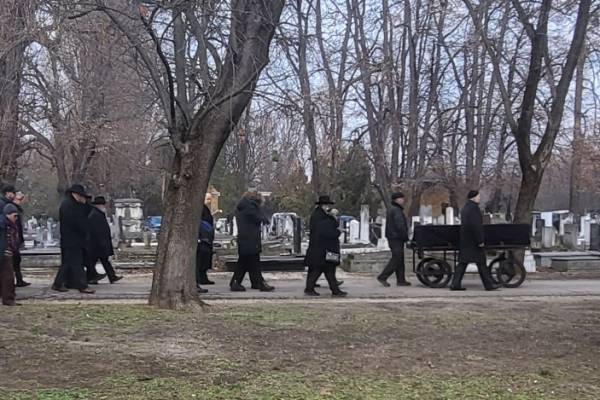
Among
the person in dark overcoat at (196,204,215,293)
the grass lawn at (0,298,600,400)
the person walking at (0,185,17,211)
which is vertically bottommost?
the grass lawn at (0,298,600,400)

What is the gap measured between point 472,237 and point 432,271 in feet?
4.96

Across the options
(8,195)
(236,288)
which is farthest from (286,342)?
(8,195)

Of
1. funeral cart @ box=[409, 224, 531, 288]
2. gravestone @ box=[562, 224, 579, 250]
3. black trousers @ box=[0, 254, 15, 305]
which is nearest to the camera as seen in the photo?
black trousers @ box=[0, 254, 15, 305]

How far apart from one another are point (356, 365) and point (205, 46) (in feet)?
19.4

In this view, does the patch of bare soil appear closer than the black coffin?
Yes

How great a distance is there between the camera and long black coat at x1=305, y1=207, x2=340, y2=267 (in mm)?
13273

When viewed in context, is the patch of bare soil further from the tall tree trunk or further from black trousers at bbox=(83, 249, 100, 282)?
black trousers at bbox=(83, 249, 100, 282)

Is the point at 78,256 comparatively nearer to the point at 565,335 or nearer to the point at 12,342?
the point at 12,342

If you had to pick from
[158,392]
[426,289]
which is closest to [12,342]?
[158,392]

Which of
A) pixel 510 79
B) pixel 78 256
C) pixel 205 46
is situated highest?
pixel 510 79

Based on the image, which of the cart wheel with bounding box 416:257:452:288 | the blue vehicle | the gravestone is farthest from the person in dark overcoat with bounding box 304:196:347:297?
the blue vehicle

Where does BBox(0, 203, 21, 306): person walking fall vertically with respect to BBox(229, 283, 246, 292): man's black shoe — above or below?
above

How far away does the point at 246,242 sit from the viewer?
13930mm

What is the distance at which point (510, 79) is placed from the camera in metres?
25.5
